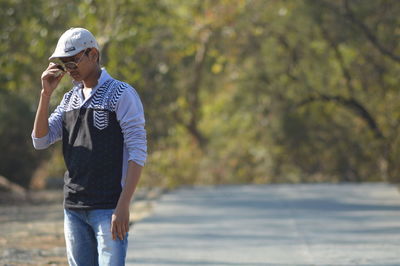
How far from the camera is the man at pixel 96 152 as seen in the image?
568cm

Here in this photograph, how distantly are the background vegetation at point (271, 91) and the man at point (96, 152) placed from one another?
52.6ft

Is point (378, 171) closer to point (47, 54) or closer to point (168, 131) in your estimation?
point (168, 131)

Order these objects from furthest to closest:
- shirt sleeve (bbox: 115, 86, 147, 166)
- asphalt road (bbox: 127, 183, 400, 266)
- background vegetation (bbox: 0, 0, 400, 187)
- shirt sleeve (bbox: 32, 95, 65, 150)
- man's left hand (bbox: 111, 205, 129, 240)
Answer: background vegetation (bbox: 0, 0, 400, 187), asphalt road (bbox: 127, 183, 400, 266), shirt sleeve (bbox: 32, 95, 65, 150), shirt sleeve (bbox: 115, 86, 147, 166), man's left hand (bbox: 111, 205, 129, 240)

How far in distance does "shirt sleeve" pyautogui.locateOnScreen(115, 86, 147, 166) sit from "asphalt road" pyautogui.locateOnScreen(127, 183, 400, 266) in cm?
487

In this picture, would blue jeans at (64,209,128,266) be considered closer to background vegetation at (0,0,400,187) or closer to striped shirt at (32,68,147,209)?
striped shirt at (32,68,147,209)

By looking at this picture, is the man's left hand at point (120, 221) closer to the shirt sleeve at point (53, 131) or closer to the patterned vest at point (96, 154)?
the patterned vest at point (96, 154)

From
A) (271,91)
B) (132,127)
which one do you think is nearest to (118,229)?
(132,127)

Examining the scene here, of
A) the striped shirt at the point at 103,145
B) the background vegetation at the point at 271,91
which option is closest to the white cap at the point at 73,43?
the striped shirt at the point at 103,145

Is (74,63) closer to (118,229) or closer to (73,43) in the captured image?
(73,43)

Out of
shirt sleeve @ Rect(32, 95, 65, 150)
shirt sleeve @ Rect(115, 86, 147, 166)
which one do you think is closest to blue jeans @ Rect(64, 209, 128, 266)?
shirt sleeve @ Rect(115, 86, 147, 166)

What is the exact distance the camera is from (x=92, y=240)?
5836mm

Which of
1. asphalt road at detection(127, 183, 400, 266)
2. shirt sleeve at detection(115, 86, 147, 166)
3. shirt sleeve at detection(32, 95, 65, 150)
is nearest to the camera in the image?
shirt sleeve at detection(115, 86, 147, 166)

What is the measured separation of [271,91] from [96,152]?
23292mm

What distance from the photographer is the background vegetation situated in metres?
24.2
